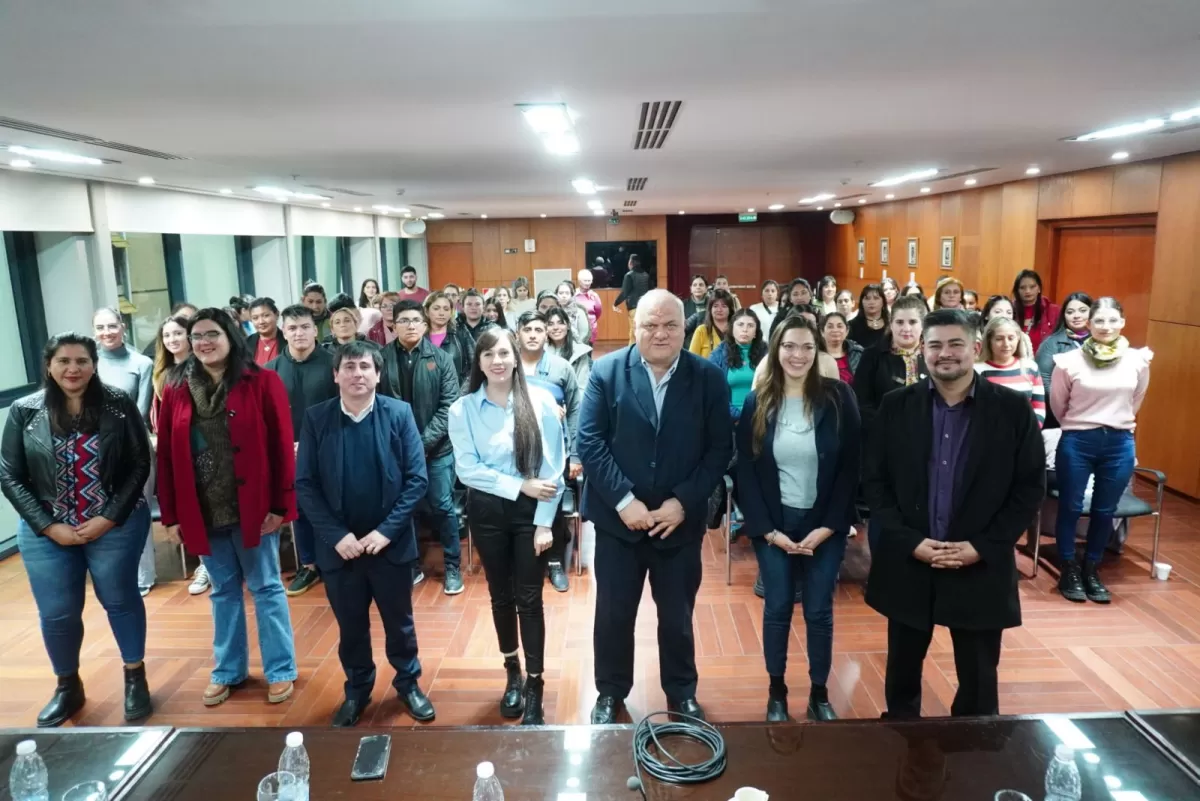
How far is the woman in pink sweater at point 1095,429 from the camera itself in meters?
3.97

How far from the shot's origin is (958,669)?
2619 millimetres

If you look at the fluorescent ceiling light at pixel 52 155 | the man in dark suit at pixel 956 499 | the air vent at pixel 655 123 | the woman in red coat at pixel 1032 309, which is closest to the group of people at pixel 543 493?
the man in dark suit at pixel 956 499

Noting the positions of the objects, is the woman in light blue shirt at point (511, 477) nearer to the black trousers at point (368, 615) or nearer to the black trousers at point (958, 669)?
the black trousers at point (368, 615)

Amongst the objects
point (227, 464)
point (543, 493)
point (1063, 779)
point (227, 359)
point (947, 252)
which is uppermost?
point (947, 252)

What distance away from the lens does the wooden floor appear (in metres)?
3.18

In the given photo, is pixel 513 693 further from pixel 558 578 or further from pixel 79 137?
pixel 79 137

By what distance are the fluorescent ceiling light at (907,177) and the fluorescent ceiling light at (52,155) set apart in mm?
6737

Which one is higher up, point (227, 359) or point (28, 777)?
point (227, 359)

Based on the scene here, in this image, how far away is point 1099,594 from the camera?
162 inches

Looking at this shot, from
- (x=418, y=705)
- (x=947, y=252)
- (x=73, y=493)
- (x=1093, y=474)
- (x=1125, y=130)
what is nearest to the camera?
(x=73, y=493)

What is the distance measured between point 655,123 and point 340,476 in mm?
2487

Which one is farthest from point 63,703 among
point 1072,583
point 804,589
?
point 1072,583

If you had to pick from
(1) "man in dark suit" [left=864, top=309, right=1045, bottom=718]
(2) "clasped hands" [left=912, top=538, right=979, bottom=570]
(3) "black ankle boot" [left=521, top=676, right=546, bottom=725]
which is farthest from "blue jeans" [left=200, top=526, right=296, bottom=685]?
(2) "clasped hands" [left=912, top=538, right=979, bottom=570]

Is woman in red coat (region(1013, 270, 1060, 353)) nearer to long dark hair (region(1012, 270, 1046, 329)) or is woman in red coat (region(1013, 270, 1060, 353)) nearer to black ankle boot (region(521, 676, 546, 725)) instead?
long dark hair (region(1012, 270, 1046, 329))
